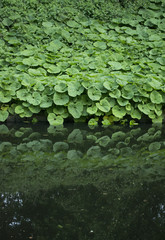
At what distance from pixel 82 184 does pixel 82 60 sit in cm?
324

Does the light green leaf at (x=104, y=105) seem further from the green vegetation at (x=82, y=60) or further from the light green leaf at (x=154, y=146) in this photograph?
the light green leaf at (x=154, y=146)

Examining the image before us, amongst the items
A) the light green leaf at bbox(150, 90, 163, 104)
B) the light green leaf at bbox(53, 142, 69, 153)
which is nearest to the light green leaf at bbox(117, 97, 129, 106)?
the light green leaf at bbox(150, 90, 163, 104)

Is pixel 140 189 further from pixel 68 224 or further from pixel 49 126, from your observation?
pixel 49 126

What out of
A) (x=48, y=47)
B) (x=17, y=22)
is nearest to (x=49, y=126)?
(x=48, y=47)

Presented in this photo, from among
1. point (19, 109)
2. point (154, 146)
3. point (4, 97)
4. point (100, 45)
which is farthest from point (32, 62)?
point (154, 146)

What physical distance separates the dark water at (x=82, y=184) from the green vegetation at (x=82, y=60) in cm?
53

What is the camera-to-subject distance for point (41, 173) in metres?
3.23

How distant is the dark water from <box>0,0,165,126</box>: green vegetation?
0.53 meters

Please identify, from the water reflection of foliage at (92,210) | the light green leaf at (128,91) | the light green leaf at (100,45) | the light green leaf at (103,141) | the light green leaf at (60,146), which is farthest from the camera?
the light green leaf at (100,45)

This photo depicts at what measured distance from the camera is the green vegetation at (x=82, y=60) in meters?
5.01

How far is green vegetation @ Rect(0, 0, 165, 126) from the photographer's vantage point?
501cm

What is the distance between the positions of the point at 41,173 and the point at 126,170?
30.4 inches

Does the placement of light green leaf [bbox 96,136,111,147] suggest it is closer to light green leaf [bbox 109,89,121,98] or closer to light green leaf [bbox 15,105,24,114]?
light green leaf [bbox 109,89,121,98]

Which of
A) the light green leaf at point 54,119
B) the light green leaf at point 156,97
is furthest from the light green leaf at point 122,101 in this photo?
the light green leaf at point 54,119
